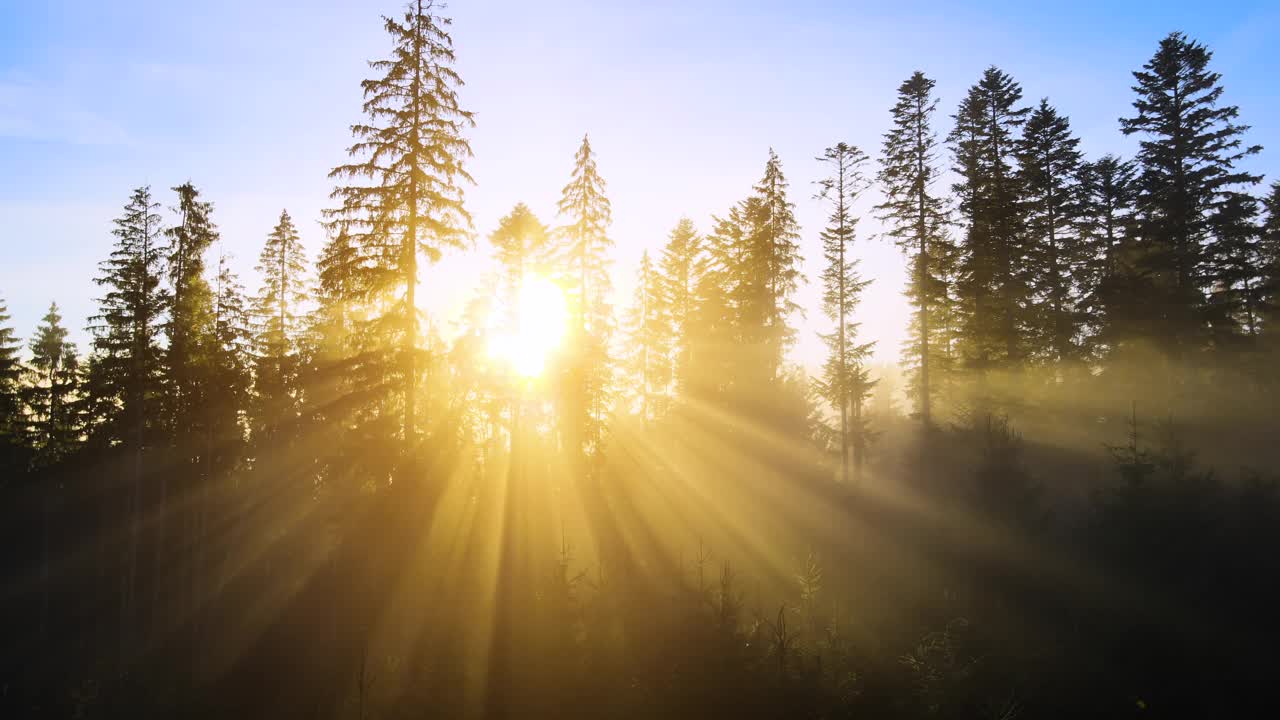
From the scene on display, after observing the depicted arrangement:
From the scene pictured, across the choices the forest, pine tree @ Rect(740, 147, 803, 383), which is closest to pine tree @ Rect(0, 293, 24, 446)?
the forest

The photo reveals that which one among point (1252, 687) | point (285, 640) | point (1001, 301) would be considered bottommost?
point (285, 640)

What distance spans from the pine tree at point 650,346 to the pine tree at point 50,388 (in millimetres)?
35810

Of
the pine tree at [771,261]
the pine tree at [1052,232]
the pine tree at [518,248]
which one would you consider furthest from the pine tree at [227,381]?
the pine tree at [1052,232]

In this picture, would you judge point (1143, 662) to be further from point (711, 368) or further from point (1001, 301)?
point (711, 368)

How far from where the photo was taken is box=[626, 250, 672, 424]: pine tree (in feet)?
135

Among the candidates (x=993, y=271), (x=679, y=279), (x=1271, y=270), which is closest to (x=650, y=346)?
(x=679, y=279)

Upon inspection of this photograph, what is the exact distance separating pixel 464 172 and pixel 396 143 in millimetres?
2211

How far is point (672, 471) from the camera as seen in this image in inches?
1166

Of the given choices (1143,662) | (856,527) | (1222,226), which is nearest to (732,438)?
(856,527)

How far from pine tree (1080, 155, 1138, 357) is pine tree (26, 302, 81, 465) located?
57762 mm

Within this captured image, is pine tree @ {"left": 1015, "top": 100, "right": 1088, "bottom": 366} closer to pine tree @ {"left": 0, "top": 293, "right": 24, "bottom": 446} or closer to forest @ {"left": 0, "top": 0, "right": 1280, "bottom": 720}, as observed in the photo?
forest @ {"left": 0, "top": 0, "right": 1280, "bottom": 720}

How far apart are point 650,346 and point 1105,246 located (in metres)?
27.0

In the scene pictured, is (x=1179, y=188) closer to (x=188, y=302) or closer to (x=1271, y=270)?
(x=1271, y=270)

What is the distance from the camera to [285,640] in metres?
19.0
